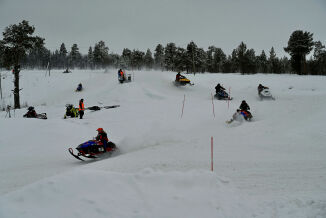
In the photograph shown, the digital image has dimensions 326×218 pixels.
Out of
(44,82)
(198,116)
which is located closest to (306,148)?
(198,116)

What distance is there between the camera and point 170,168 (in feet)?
21.0

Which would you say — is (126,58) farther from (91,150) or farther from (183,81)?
(91,150)

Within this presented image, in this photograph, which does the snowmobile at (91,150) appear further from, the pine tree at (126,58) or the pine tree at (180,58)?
the pine tree at (126,58)

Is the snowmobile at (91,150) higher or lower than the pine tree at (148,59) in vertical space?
lower

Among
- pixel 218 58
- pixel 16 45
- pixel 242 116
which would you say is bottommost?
pixel 242 116

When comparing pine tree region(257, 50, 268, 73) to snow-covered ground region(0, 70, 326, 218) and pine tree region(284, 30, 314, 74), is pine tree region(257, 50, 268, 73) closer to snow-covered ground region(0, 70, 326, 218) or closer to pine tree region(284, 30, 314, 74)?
pine tree region(284, 30, 314, 74)

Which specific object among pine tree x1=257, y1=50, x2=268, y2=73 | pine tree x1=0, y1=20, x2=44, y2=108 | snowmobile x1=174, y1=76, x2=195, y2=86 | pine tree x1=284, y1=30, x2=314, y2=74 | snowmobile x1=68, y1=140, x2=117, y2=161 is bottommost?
snowmobile x1=68, y1=140, x2=117, y2=161

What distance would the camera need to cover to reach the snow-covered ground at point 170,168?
387 cm

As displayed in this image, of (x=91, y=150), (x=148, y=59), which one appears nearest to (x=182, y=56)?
(x=148, y=59)

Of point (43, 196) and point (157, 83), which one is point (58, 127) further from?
point (157, 83)

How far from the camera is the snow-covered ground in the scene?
3.87m

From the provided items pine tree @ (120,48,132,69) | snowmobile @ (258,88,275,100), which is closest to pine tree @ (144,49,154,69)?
pine tree @ (120,48,132,69)

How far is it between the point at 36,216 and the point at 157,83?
27.6 m

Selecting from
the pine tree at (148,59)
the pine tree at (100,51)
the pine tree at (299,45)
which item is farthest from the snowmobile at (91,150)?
the pine tree at (148,59)
